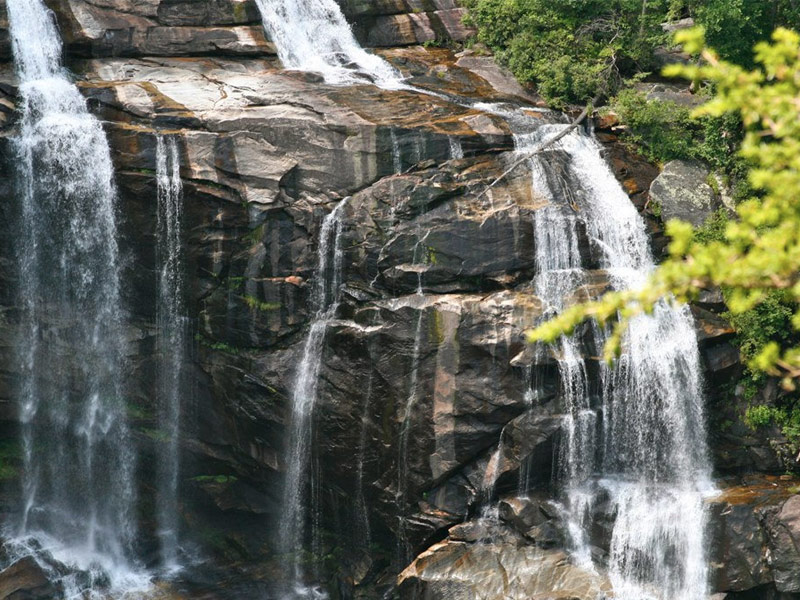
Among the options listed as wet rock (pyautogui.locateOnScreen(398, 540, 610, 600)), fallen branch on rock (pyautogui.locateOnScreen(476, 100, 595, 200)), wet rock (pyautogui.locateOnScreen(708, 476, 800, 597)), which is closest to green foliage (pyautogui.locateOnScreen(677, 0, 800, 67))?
fallen branch on rock (pyautogui.locateOnScreen(476, 100, 595, 200))

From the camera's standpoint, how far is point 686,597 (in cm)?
1680

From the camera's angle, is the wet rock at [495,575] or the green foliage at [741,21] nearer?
the wet rock at [495,575]

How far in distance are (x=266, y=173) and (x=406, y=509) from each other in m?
7.05

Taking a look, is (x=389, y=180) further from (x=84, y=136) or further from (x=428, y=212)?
(x=84, y=136)

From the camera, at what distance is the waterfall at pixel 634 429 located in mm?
16984

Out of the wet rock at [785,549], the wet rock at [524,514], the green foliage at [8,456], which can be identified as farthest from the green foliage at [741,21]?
the green foliage at [8,456]

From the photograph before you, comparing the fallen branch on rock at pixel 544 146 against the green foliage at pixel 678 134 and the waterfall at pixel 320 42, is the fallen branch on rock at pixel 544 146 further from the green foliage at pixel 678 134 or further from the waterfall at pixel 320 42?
the waterfall at pixel 320 42

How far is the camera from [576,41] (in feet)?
78.2

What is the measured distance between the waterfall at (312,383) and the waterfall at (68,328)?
12.6 ft

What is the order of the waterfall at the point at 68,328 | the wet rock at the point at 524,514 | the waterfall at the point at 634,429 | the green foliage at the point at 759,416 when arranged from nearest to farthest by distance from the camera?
the waterfall at the point at 634,429, the wet rock at the point at 524,514, the green foliage at the point at 759,416, the waterfall at the point at 68,328

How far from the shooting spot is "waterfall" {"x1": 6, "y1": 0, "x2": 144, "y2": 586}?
19.7 metres

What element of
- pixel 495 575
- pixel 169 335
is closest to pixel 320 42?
pixel 169 335

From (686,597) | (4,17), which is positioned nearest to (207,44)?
(4,17)

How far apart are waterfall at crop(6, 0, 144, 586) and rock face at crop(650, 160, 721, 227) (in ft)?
37.1
